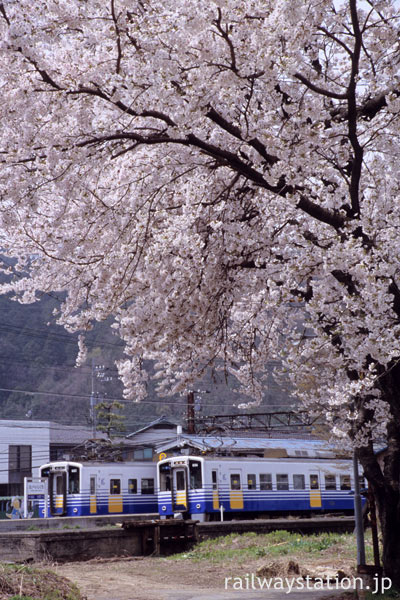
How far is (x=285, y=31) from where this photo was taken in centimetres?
575

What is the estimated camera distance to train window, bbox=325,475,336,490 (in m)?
25.7

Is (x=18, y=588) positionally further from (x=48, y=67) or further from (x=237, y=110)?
(x=237, y=110)

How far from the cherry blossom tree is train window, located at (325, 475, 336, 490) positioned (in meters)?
17.3

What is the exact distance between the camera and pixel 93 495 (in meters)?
24.6

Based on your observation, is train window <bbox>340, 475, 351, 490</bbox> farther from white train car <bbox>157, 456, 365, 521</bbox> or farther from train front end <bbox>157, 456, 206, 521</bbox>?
train front end <bbox>157, 456, 206, 521</bbox>

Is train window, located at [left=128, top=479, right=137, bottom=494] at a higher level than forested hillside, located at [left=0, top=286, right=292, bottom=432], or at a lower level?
lower

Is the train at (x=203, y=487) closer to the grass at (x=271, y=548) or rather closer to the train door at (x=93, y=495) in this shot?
the train door at (x=93, y=495)

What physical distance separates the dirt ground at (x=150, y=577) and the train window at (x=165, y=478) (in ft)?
27.2

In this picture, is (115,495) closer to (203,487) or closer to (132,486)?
(132,486)

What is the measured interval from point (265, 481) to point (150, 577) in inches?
480

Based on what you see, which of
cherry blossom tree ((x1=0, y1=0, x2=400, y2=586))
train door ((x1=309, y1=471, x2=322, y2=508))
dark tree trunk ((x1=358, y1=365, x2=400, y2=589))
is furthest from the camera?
train door ((x1=309, y1=471, x2=322, y2=508))

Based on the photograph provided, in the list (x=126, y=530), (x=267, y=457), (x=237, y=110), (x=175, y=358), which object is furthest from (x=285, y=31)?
(x=267, y=457)

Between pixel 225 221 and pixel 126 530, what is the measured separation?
11.9 meters

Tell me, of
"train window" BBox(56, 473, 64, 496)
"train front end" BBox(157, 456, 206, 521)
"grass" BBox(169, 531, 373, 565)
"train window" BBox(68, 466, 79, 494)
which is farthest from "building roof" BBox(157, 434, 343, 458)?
"grass" BBox(169, 531, 373, 565)
